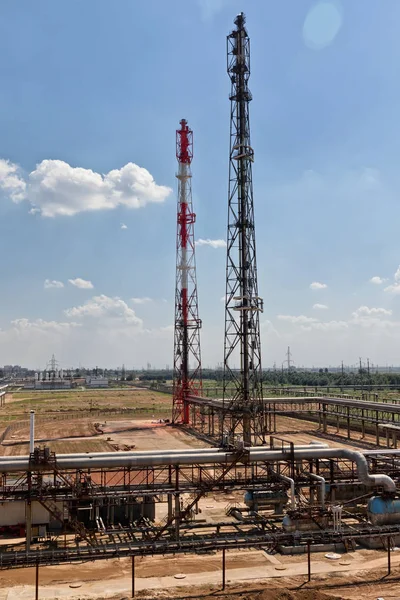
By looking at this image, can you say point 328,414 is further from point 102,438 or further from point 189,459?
point 189,459

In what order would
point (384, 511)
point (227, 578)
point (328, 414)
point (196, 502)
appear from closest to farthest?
point (227, 578) → point (384, 511) → point (196, 502) → point (328, 414)

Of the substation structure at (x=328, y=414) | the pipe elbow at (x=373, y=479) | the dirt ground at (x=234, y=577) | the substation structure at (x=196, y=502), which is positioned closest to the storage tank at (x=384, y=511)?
the substation structure at (x=196, y=502)

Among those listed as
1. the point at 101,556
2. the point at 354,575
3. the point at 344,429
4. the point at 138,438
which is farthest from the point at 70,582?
the point at 344,429

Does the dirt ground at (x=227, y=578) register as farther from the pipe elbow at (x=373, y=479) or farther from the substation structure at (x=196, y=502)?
the pipe elbow at (x=373, y=479)

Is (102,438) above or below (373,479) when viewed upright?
below

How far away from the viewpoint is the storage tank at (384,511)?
79.4 ft

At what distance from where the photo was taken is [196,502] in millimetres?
24641

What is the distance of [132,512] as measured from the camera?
84.7 feet

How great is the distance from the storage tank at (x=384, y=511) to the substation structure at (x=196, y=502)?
0.04m

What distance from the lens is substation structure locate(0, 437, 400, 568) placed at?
2255cm

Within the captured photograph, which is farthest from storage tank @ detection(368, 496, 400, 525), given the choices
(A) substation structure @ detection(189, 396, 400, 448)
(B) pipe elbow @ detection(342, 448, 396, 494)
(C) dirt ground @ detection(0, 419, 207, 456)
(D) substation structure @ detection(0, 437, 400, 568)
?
(C) dirt ground @ detection(0, 419, 207, 456)

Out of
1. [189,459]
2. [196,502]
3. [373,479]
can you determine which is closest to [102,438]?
[196,502]

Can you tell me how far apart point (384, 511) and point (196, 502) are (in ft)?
27.6

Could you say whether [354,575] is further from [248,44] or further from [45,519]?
[248,44]
